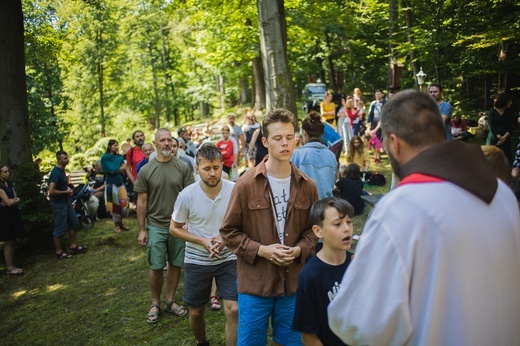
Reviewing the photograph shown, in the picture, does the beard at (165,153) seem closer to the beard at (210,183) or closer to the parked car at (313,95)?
the beard at (210,183)

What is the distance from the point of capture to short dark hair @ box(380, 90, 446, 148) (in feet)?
5.47

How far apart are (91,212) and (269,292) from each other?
8.26 metres

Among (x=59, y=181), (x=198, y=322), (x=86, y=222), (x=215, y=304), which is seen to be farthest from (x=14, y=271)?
(x=198, y=322)

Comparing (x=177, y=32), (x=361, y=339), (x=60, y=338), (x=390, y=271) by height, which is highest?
(x=177, y=32)

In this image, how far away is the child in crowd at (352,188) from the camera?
827 cm

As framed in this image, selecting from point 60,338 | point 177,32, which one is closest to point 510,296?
point 60,338

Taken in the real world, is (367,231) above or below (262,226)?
above

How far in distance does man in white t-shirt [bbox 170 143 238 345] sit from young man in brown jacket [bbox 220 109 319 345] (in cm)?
94

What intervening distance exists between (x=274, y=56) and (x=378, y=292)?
6685 mm

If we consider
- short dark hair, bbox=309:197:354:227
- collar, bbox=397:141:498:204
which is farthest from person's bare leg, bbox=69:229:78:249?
collar, bbox=397:141:498:204

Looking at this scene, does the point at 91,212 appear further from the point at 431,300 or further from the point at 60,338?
the point at 431,300

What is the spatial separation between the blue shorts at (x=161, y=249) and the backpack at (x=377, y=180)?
6537 millimetres

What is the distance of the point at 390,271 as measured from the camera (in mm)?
1488

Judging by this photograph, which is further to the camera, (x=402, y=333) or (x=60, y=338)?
(x=60, y=338)
